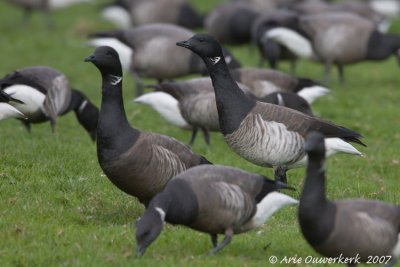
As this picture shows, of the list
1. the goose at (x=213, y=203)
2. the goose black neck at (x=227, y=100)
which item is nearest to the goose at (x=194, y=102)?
the goose black neck at (x=227, y=100)

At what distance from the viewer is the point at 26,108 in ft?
42.1

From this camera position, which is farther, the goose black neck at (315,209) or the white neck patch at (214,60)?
the white neck patch at (214,60)

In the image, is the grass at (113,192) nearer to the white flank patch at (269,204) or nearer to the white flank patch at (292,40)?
the white flank patch at (269,204)

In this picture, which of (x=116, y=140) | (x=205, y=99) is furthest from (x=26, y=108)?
(x=116, y=140)

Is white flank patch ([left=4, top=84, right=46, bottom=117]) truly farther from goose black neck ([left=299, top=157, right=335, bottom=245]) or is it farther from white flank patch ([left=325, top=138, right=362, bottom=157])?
goose black neck ([left=299, top=157, right=335, bottom=245])

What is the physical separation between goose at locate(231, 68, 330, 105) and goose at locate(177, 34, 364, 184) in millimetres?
3720

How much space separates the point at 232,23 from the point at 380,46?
17.4ft

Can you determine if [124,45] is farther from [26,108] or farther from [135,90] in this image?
[26,108]

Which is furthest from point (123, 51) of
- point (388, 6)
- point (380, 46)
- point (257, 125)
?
point (388, 6)

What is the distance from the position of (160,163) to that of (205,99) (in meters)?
4.27

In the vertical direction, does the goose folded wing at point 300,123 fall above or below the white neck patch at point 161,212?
below

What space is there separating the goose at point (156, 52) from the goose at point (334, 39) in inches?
111

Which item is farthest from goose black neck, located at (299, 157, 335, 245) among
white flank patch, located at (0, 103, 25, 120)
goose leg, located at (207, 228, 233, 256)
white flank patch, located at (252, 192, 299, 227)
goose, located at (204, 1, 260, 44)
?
goose, located at (204, 1, 260, 44)

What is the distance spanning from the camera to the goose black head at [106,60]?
9055mm
